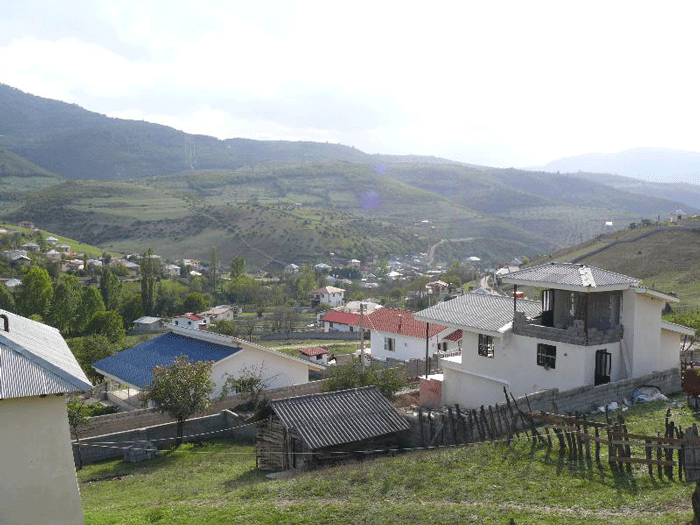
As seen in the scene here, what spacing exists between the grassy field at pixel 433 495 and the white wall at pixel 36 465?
1.56 m

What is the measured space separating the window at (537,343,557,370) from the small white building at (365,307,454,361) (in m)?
20.5

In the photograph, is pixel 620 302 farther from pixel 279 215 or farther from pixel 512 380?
pixel 279 215

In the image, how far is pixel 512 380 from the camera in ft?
81.8

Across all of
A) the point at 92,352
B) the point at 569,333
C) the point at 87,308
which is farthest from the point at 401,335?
the point at 87,308

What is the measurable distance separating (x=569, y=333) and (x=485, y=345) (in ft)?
13.2

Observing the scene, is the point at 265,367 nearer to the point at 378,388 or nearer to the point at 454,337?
the point at 378,388

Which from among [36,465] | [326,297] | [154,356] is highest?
[36,465]

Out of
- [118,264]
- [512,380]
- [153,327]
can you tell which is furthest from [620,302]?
[118,264]

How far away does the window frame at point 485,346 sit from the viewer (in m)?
25.9

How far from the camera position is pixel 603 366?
23375mm

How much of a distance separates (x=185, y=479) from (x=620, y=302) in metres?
16.4

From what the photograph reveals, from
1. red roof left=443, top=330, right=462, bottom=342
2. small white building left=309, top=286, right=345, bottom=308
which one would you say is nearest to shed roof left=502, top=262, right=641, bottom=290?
red roof left=443, top=330, right=462, bottom=342

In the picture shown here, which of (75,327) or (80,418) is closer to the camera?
(80,418)

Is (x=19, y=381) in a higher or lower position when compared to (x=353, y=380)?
higher
